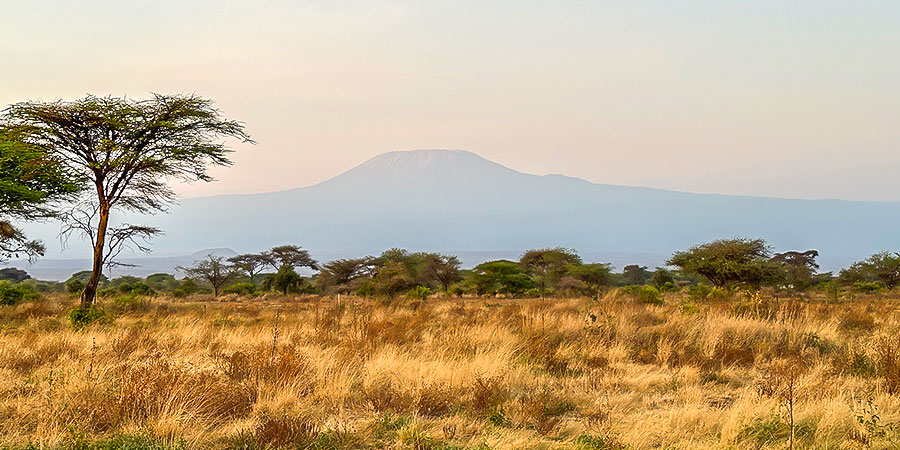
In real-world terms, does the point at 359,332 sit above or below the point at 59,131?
below

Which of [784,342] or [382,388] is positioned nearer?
[382,388]

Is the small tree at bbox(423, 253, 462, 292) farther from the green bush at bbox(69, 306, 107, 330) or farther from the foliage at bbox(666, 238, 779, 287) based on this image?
the green bush at bbox(69, 306, 107, 330)

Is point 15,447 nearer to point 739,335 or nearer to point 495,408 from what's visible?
point 495,408

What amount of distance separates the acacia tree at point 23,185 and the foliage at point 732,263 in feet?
101

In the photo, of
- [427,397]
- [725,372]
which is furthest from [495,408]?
[725,372]

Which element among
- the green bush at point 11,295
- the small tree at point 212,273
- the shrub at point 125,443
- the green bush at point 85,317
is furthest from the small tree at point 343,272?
the shrub at point 125,443

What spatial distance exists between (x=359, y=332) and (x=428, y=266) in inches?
1320

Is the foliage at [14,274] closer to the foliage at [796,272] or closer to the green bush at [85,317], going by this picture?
the green bush at [85,317]

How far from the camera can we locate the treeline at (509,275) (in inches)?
1211

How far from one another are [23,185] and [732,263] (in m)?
32.1

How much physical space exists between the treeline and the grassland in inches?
719

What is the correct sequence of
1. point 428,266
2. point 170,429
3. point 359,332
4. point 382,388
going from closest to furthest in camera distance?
1. point 170,429
2. point 382,388
3. point 359,332
4. point 428,266

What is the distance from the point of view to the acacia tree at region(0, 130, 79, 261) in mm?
14141

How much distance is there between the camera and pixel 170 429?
14.3 feet
